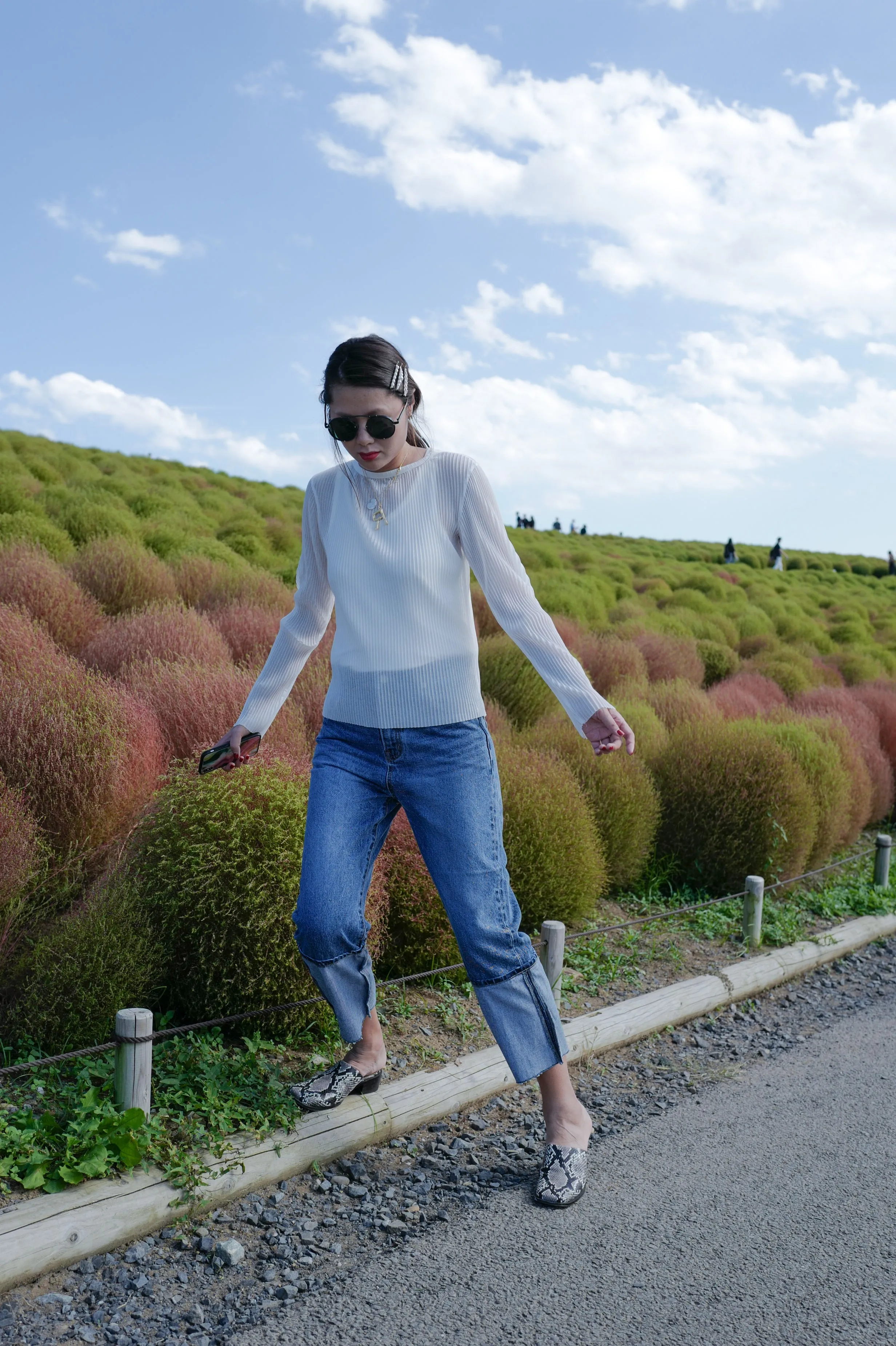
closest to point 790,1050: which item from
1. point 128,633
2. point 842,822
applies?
point 842,822

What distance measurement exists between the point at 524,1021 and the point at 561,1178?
47 cm

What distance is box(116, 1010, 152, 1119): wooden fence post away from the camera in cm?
276

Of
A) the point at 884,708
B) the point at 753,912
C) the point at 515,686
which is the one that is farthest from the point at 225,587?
the point at 884,708

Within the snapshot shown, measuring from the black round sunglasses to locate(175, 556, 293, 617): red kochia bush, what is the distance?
201 inches

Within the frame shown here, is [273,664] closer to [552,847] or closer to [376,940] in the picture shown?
[376,940]

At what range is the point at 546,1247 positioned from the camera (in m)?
2.49

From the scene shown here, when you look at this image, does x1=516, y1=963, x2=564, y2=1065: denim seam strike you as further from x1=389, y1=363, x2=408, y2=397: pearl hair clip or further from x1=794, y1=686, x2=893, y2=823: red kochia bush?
x1=794, y1=686, x2=893, y2=823: red kochia bush

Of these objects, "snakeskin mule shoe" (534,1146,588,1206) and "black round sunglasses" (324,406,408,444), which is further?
"snakeskin mule shoe" (534,1146,588,1206)

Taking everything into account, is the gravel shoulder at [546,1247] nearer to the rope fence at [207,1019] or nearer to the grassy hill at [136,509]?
the rope fence at [207,1019]

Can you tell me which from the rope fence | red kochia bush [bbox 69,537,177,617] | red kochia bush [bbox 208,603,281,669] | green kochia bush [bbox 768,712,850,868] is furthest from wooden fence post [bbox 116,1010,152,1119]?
red kochia bush [bbox 69,537,177,617]

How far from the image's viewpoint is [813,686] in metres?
11.4

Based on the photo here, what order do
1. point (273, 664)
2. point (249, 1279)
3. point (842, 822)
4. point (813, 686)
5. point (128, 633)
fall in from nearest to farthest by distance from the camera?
1. point (249, 1279)
2. point (273, 664)
3. point (128, 633)
4. point (842, 822)
5. point (813, 686)

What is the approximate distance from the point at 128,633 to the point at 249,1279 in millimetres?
4145

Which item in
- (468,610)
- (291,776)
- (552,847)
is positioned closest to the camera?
(468,610)
